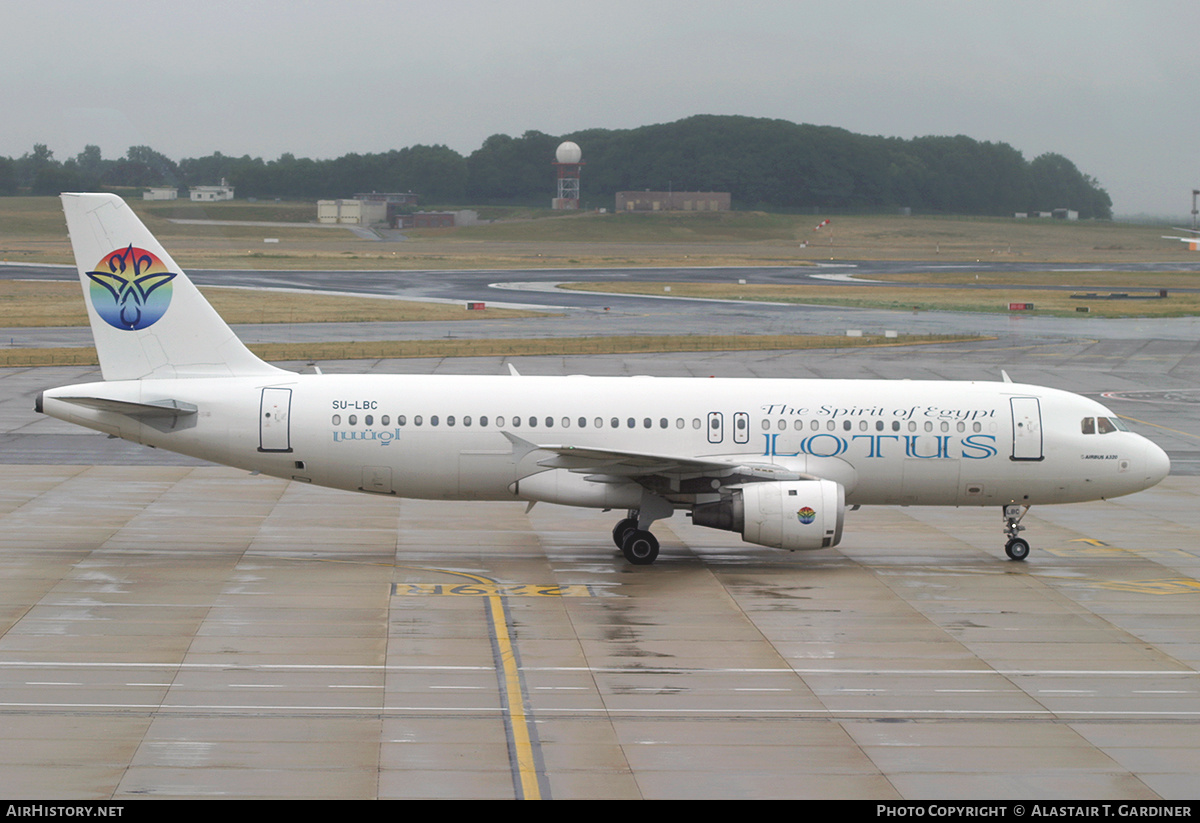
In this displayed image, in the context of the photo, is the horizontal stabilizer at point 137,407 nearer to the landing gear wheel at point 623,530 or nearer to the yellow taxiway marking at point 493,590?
the yellow taxiway marking at point 493,590

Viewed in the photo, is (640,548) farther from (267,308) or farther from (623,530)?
(267,308)

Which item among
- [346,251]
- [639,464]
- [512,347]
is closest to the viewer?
[639,464]

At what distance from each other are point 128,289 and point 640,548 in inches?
532

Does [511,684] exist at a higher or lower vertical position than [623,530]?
lower

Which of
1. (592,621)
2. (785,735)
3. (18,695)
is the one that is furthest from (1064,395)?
(18,695)

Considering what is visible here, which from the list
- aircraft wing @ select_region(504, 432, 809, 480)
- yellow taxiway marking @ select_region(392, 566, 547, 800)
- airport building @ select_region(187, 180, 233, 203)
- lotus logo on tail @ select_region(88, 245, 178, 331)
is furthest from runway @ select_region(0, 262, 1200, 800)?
airport building @ select_region(187, 180, 233, 203)

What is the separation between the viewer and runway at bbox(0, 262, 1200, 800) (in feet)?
53.6

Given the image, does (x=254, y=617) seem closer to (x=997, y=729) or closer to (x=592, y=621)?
(x=592, y=621)

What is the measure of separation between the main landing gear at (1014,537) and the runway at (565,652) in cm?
50

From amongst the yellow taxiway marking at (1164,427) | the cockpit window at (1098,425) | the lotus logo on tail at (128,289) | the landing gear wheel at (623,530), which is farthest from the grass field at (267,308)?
the cockpit window at (1098,425)

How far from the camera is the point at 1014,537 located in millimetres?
29938

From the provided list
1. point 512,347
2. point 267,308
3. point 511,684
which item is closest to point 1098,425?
point 511,684
